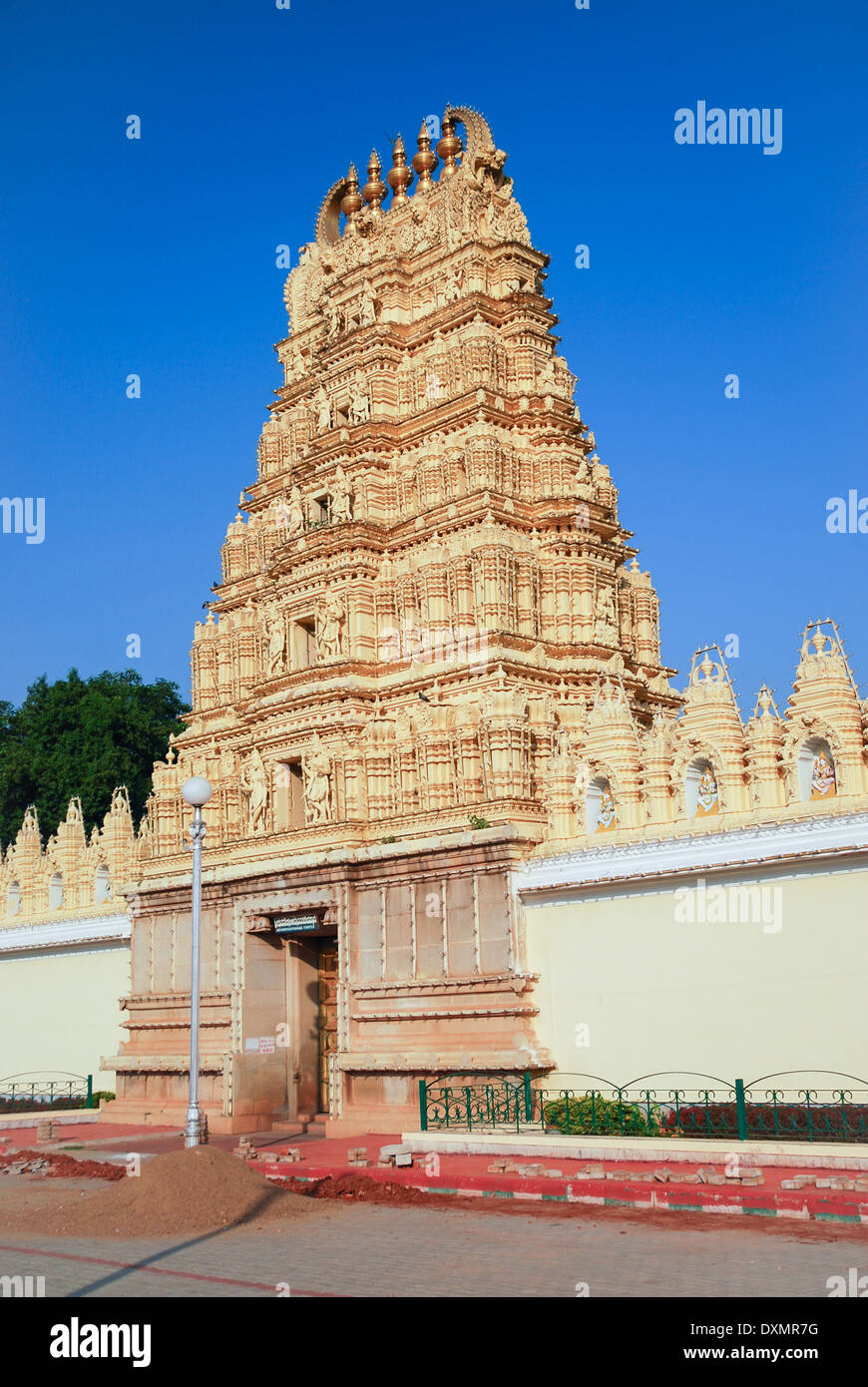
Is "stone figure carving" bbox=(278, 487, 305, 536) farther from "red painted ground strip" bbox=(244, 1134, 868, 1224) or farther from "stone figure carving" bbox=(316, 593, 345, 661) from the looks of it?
"red painted ground strip" bbox=(244, 1134, 868, 1224)

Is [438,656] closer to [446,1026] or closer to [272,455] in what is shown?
[446,1026]

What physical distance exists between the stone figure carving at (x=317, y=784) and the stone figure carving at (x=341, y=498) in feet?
19.6

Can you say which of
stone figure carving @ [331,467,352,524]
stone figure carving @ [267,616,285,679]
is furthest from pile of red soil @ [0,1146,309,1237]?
stone figure carving @ [331,467,352,524]

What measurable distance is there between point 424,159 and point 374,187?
1672mm

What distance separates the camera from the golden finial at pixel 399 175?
35594 millimetres

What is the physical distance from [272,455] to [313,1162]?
2045 centimetres

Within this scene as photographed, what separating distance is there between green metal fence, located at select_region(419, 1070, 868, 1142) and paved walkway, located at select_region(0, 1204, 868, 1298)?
4.66 m

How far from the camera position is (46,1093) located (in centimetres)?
3512

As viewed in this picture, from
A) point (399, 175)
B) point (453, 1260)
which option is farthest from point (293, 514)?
point (453, 1260)

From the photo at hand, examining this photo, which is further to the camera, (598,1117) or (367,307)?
(367,307)

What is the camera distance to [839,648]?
805 inches

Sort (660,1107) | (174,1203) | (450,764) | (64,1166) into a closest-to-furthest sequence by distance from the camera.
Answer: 1. (174,1203)
2. (660,1107)
3. (64,1166)
4. (450,764)

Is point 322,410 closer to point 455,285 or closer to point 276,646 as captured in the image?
point 455,285
